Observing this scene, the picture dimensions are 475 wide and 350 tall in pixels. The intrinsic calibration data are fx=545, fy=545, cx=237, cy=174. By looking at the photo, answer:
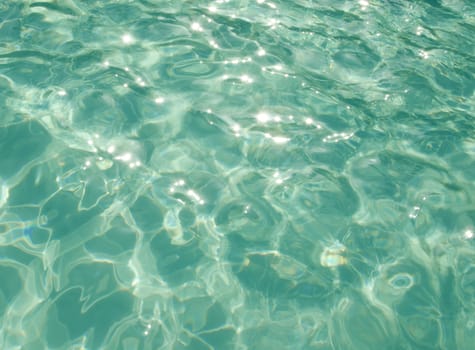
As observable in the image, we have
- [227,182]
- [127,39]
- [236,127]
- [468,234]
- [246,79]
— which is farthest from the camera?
[127,39]

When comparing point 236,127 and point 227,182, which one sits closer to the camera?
point 227,182

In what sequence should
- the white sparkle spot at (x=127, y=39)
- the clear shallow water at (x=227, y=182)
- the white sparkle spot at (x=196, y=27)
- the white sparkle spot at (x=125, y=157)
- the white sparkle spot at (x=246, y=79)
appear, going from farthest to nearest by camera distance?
the white sparkle spot at (x=196, y=27) < the white sparkle spot at (x=127, y=39) < the white sparkle spot at (x=246, y=79) < the white sparkle spot at (x=125, y=157) < the clear shallow water at (x=227, y=182)

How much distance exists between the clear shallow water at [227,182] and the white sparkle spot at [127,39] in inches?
1.1

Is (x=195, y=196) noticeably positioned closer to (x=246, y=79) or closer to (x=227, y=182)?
(x=227, y=182)

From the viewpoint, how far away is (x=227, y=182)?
387 centimetres

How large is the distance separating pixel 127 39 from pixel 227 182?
2076 mm

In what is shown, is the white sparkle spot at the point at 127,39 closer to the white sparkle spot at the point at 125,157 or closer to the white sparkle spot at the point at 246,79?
the white sparkle spot at the point at 246,79

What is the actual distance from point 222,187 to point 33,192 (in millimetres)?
1269

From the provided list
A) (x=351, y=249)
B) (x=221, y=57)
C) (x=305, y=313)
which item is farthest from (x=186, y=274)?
(x=221, y=57)

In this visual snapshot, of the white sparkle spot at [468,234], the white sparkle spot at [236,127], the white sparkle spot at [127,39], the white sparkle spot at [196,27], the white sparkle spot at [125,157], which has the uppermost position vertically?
the white sparkle spot at [196,27]

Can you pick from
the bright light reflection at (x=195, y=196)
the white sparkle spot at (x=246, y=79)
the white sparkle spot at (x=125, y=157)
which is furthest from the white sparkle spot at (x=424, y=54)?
the white sparkle spot at (x=125, y=157)

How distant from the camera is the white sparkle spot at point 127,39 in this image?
511 centimetres

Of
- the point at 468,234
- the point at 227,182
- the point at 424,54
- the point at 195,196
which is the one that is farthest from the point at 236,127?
the point at 424,54

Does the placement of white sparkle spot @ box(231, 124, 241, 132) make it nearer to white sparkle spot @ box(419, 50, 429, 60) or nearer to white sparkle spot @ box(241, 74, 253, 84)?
white sparkle spot @ box(241, 74, 253, 84)
